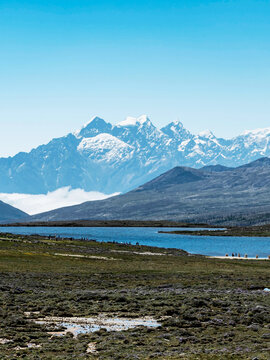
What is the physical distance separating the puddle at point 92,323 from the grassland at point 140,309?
0.97 m

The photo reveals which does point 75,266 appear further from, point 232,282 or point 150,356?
point 150,356

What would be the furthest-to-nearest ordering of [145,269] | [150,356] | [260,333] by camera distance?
1. [145,269]
2. [260,333]
3. [150,356]

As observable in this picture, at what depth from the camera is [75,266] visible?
3059 inches

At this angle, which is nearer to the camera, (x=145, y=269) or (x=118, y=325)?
(x=118, y=325)

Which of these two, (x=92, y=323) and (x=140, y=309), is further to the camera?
(x=140, y=309)

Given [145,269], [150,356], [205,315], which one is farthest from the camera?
Answer: [145,269]

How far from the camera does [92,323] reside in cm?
3784

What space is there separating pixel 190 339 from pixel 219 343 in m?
1.92

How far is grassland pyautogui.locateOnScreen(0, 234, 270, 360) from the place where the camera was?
30203 mm

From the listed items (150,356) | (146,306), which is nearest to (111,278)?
(146,306)

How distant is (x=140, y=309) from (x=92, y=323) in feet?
19.9

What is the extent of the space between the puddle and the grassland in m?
0.97

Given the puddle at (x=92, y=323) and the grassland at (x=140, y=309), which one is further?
the puddle at (x=92, y=323)

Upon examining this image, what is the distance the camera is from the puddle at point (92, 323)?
35.7 m
